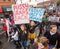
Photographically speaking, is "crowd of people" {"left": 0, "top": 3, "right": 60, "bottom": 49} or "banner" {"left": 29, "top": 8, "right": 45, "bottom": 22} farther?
"banner" {"left": 29, "top": 8, "right": 45, "bottom": 22}

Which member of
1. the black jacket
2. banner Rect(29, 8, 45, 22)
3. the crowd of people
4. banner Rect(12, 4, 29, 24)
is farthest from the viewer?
banner Rect(12, 4, 29, 24)

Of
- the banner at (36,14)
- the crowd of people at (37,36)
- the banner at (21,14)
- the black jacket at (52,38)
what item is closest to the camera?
the crowd of people at (37,36)

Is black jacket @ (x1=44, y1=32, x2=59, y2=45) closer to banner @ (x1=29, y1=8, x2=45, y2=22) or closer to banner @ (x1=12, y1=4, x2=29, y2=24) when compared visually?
banner @ (x1=29, y1=8, x2=45, y2=22)

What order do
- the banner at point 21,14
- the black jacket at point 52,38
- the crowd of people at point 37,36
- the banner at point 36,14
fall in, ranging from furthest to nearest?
the banner at point 21,14 → the banner at point 36,14 → the black jacket at point 52,38 → the crowd of people at point 37,36

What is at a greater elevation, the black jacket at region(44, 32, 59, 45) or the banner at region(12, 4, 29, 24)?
the banner at region(12, 4, 29, 24)

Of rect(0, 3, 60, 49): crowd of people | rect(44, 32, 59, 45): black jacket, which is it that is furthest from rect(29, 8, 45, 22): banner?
rect(44, 32, 59, 45): black jacket

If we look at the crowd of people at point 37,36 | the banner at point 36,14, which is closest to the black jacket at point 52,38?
the crowd of people at point 37,36

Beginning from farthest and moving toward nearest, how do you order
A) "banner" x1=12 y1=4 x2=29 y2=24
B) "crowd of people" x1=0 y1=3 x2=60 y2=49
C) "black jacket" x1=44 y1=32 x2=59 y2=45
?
"banner" x1=12 y1=4 x2=29 y2=24 < "black jacket" x1=44 y1=32 x2=59 y2=45 < "crowd of people" x1=0 y1=3 x2=60 y2=49

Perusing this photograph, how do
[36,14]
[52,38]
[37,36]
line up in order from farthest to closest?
[37,36], [36,14], [52,38]

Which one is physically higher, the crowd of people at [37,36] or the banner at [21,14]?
the banner at [21,14]

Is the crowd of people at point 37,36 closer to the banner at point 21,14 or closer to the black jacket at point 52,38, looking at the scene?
the black jacket at point 52,38

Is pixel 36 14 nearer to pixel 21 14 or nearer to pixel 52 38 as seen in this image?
pixel 21 14

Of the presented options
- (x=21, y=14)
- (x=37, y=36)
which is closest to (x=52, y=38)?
(x=37, y=36)

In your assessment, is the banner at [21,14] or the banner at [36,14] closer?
the banner at [36,14]
